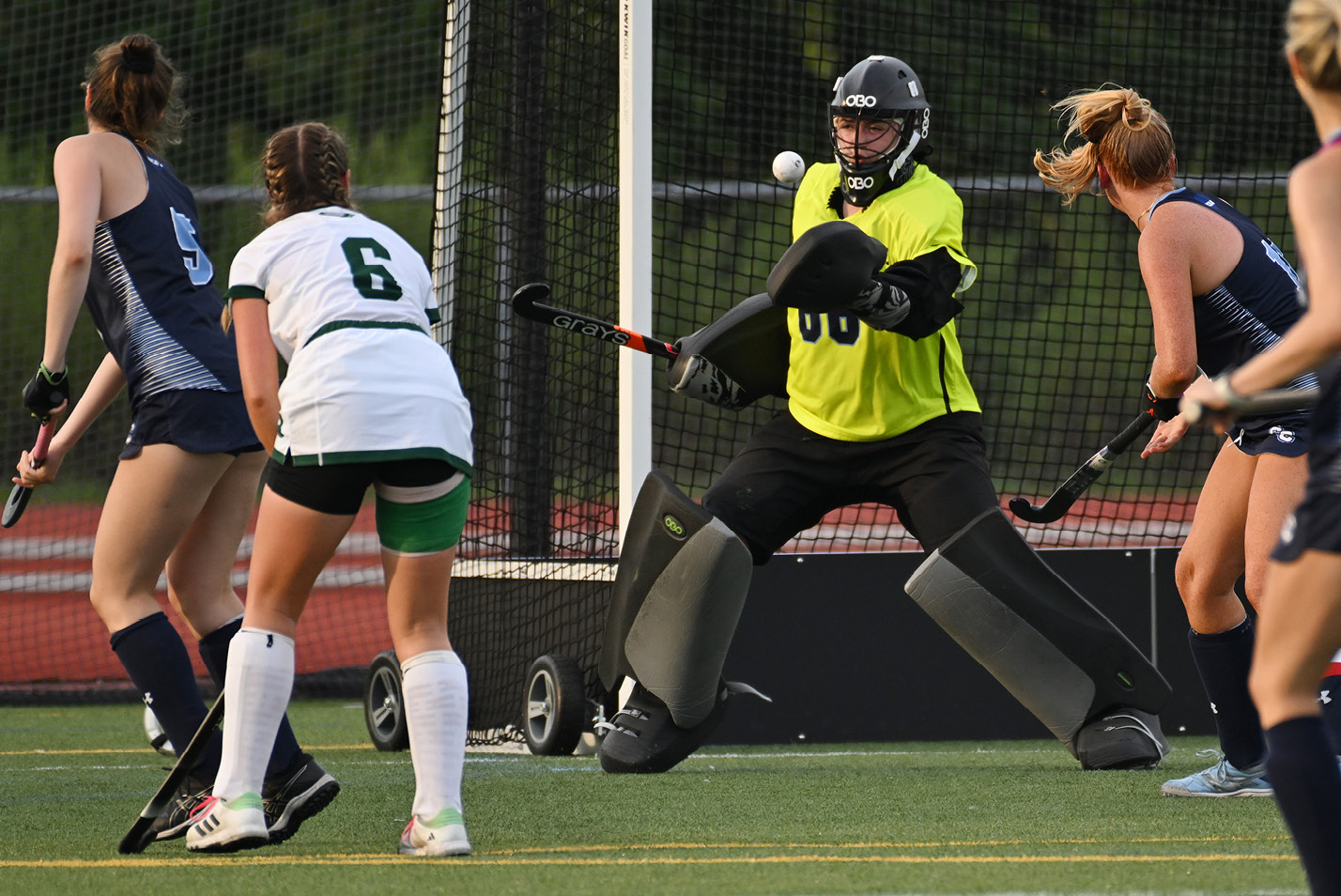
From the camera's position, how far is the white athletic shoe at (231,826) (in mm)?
3426

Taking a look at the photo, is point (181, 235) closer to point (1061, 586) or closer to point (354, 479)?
point (354, 479)

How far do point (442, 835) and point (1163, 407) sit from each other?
6.39ft

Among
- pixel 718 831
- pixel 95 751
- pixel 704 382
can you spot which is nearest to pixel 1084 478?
pixel 704 382

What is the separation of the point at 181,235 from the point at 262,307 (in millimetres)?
782

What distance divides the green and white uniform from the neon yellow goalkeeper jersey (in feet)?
4.64

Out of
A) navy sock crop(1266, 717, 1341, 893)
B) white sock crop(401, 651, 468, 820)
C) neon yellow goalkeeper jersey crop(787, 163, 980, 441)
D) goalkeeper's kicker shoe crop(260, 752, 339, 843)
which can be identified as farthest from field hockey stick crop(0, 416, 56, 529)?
navy sock crop(1266, 717, 1341, 893)

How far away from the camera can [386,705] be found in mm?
5711

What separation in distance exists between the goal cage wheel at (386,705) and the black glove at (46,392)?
1.75 m

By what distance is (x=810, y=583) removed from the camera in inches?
235

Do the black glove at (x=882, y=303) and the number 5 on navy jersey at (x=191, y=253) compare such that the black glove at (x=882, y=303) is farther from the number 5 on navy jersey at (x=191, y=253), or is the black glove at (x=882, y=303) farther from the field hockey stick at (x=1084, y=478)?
the number 5 on navy jersey at (x=191, y=253)

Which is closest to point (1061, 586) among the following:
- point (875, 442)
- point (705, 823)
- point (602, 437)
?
point (875, 442)

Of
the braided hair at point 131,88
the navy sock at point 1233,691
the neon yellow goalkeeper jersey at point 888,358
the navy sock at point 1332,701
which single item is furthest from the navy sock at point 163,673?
the navy sock at point 1332,701

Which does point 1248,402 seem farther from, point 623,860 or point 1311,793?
point 623,860

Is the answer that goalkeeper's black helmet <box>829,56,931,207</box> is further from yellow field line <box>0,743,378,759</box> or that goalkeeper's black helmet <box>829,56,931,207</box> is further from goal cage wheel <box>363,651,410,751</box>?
yellow field line <box>0,743,378,759</box>
